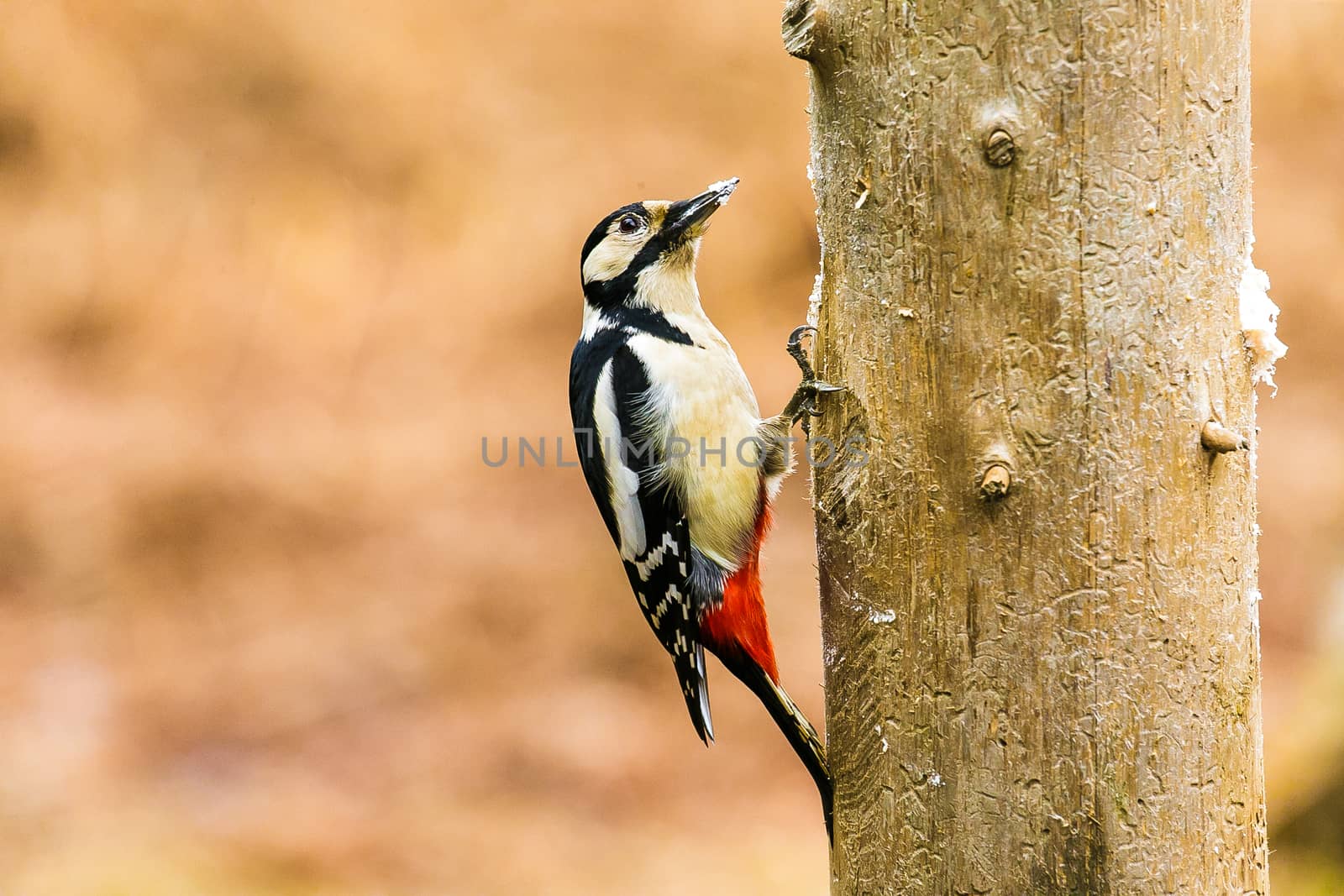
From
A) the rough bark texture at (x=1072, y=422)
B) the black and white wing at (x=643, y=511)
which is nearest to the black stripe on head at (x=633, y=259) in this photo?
the black and white wing at (x=643, y=511)

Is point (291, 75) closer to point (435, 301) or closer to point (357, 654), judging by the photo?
point (435, 301)

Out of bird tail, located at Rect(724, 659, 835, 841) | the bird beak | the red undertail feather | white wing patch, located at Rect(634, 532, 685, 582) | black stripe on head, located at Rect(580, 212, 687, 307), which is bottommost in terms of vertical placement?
bird tail, located at Rect(724, 659, 835, 841)

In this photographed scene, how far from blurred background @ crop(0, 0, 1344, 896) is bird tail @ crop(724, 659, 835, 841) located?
143 inches

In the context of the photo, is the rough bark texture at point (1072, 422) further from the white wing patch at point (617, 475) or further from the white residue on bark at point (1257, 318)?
the white wing patch at point (617, 475)

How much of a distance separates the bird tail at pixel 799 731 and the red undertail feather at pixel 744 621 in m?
0.04

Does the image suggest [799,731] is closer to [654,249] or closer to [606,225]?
[654,249]

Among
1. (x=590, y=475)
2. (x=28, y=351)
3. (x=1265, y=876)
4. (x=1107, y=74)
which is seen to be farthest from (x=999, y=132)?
(x=28, y=351)

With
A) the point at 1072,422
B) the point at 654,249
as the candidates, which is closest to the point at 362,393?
the point at 654,249

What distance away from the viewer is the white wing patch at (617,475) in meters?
2.54

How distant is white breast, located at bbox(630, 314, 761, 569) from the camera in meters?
2.48

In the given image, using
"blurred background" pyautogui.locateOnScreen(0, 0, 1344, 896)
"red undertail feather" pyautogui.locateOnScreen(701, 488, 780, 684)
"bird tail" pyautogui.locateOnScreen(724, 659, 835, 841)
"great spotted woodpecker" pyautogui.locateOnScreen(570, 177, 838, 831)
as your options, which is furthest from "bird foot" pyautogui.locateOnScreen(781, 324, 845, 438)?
"blurred background" pyautogui.locateOnScreen(0, 0, 1344, 896)

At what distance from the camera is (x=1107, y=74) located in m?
1.46

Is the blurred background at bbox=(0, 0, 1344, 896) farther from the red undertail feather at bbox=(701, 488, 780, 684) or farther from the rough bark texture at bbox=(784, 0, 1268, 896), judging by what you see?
the rough bark texture at bbox=(784, 0, 1268, 896)

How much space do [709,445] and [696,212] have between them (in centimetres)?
56
